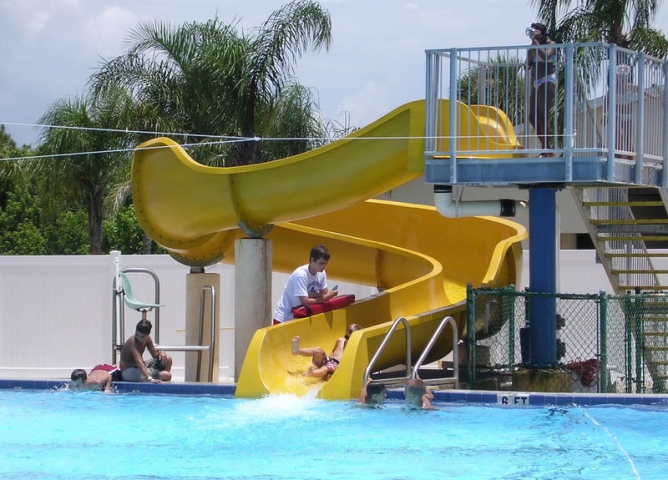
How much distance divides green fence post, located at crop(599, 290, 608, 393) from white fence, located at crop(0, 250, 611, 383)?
6827 mm

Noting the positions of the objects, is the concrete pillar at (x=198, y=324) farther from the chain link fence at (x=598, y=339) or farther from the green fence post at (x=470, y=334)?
the green fence post at (x=470, y=334)

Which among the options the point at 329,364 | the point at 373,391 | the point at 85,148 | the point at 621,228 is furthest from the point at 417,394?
the point at 85,148

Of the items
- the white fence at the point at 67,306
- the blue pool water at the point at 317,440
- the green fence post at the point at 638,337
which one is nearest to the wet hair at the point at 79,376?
the blue pool water at the point at 317,440

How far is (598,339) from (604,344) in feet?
0.33

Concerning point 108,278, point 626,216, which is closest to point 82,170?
point 108,278

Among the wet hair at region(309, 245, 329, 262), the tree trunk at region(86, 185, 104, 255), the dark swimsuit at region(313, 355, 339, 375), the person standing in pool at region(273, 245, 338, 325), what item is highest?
the tree trunk at region(86, 185, 104, 255)

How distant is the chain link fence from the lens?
1278 cm

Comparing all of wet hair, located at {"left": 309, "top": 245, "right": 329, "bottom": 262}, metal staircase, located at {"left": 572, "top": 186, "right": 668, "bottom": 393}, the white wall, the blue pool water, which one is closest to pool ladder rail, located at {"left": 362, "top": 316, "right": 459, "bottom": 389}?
the blue pool water

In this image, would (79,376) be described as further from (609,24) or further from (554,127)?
(609,24)

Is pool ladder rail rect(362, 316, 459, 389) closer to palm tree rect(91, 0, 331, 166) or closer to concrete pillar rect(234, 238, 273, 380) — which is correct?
concrete pillar rect(234, 238, 273, 380)

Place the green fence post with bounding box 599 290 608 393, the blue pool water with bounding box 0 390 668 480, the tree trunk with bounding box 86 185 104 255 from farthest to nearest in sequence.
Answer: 1. the tree trunk with bounding box 86 185 104 255
2. the green fence post with bounding box 599 290 608 393
3. the blue pool water with bounding box 0 390 668 480

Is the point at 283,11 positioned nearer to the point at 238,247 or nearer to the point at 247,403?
the point at 238,247

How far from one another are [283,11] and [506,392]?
588 inches

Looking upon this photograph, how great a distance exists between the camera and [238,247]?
14.6 m
